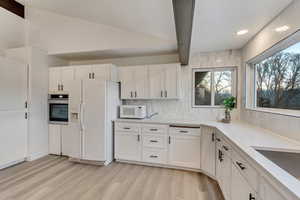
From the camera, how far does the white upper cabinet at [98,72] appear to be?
340cm

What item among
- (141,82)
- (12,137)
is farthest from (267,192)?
(12,137)

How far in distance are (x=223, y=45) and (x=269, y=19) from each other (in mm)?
989

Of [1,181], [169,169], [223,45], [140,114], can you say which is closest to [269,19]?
[223,45]

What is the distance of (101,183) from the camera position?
242cm

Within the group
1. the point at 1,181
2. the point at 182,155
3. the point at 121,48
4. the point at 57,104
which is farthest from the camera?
the point at 57,104

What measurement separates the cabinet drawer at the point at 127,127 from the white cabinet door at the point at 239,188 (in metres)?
1.87

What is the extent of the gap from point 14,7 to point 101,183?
419 cm

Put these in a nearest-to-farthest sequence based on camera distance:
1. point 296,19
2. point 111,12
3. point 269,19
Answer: point 296,19
point 269,19
point 111,12

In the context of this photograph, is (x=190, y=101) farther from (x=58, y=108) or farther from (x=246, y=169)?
(x=58, y=108)

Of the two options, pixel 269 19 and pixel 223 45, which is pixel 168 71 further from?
pixel 269 19

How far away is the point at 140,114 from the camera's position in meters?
3.25

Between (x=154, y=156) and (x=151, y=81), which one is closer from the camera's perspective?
(x=154, y=156)

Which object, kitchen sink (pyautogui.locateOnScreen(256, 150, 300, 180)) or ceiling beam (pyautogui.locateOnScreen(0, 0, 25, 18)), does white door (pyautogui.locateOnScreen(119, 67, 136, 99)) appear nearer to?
kitchen sink (pyautogui.locateOnScreen(256, 150, 300, 180))

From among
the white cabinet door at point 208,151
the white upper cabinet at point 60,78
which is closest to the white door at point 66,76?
the white upper cabinet at point 60,78
